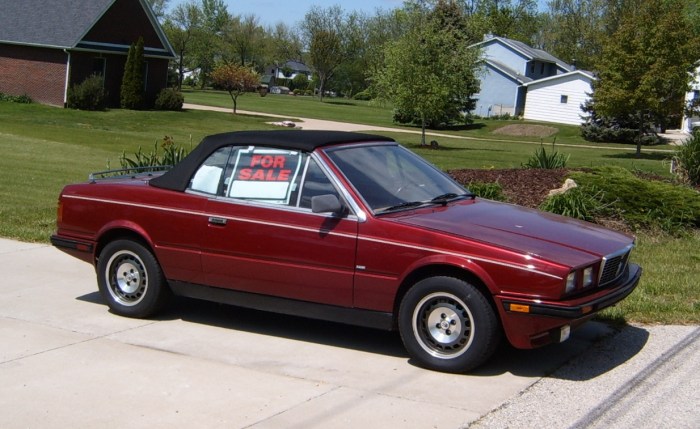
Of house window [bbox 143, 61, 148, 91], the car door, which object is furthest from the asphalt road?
house window [bbox 143, 61, 148, 91]

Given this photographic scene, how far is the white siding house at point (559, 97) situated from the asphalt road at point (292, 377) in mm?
55112

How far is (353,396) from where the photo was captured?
5.63 m

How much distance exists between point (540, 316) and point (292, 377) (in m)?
1.69

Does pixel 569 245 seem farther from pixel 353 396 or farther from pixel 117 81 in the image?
pixel 117 81

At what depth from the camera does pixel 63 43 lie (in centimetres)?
4316

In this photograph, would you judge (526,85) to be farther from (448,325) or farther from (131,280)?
(448,325)

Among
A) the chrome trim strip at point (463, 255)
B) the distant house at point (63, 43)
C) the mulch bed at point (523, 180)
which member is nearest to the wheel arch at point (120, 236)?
the chrome trim strip at point (463, 255)

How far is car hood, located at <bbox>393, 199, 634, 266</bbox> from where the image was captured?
5.96 meters

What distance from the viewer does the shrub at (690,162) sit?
1510 centimetres

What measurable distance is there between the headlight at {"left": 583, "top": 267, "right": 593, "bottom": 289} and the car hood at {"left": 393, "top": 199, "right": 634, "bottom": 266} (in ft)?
0.24

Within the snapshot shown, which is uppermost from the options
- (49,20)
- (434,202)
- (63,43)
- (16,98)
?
(49,20)

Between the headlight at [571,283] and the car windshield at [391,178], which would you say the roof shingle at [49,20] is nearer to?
the car windshield at [391,178]

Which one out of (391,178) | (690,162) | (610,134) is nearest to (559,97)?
(610,134)

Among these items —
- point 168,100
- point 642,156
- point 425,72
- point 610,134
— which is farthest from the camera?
point 610,134
